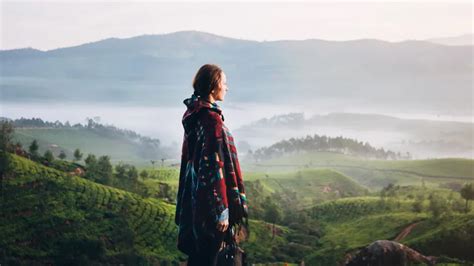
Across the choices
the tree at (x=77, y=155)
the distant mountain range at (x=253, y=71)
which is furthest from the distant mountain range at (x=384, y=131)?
the tree at (x=77, y=155)

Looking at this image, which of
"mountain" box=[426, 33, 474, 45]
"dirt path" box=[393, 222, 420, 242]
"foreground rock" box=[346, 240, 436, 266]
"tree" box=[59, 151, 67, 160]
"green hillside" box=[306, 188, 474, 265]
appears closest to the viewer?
"foreground rock" box=[346, 240, 436, 266]

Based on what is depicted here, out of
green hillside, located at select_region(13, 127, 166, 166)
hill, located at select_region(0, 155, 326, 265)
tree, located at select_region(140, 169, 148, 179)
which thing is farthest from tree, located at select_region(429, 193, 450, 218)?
green hillside, located at select_region(13, 127, 166, 166)

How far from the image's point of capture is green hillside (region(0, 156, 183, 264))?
13.8 metres

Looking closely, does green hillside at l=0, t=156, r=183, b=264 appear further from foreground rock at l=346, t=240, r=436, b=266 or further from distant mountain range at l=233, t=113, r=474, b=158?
distant mountain range at l=233, t=113, r=474, b=158

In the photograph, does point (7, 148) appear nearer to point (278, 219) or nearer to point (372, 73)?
point (278, 219)

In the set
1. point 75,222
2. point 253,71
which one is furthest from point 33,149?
point 253,71

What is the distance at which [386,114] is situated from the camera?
2370 centimetres

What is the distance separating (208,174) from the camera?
4.20 metres

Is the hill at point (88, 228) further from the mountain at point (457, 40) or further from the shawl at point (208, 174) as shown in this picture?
the shawl at point (208, 174)

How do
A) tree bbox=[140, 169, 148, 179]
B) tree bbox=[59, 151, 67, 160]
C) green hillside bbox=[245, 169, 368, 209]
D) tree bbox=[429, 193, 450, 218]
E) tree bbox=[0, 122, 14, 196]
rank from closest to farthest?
tree bbox=[0, 122, 14, 196] < tree bbox=[429, 193, 450, 218] < tree bbox=[59, 151, 67, 160] < tree bbox=[140, 169, 148, 179] < green hillside bbox=[245, 169, 368, 209]

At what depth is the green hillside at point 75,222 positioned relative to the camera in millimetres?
13797

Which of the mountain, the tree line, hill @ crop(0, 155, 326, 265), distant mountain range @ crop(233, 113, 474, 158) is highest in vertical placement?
the mountain

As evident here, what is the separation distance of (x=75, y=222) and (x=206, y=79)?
11328mm

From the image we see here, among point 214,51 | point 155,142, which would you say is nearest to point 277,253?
point 155,142
